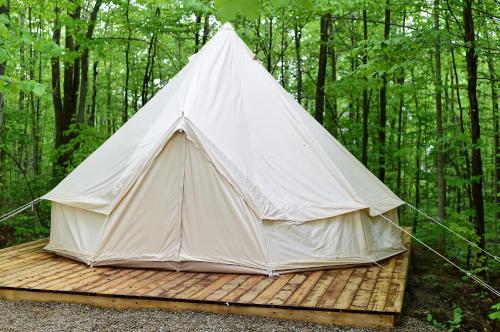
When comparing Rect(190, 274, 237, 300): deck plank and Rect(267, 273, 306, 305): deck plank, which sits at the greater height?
Rect(267, 273, 306, 305): deck plank

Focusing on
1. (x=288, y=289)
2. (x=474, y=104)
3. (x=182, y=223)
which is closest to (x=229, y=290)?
(x=288, y=289)

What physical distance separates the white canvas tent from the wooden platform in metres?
0.21

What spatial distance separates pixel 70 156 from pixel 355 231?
19.5 ft

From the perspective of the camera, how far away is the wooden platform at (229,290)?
Result: 158 inches

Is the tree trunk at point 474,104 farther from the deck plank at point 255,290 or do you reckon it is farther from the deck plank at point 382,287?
the deck plank at point 255,290

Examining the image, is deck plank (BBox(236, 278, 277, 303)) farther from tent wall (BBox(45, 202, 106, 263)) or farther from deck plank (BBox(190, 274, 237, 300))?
tent wall (BBox(45, 202, 106, 263))

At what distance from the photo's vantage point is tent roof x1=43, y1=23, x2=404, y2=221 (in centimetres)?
540

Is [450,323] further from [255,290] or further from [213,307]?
[213,307]

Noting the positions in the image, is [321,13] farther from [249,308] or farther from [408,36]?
[249,308]

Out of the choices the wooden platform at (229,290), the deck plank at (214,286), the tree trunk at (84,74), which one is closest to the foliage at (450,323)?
the wooden platform at (229,290)

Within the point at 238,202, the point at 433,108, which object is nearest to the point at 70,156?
the point at 238,202

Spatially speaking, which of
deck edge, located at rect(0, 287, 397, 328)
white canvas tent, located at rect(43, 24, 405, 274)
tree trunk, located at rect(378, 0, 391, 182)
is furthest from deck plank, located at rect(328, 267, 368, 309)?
tree trunk, located at rect(378, 0, 391, 182)

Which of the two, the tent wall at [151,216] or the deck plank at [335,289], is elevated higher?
the tent wall at [151,216]

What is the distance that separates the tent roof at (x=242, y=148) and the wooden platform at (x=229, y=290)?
0.72 m
